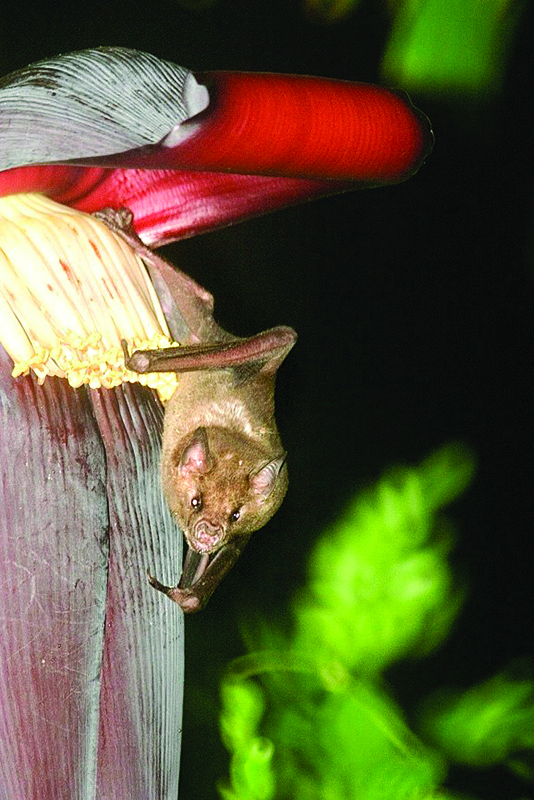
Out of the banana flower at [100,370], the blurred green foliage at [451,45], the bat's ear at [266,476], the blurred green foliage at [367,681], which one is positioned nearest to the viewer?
the banana flower at [100,370]

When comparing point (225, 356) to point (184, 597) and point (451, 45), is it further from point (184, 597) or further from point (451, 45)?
point (451, 45)

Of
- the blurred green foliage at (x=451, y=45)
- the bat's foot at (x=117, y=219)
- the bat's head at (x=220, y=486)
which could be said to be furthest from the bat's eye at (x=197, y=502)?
the blurred green foliage at (x=451, y=45)

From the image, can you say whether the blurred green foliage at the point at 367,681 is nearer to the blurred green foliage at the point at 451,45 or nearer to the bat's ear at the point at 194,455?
the blurred green foliage at the point at 451,45

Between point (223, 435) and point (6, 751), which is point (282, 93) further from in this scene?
point (6, 751)

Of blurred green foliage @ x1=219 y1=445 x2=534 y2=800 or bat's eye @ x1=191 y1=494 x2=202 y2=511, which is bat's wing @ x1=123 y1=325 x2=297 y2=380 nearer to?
bat's eye @ x1=191 y1=494 x2=202 y2=511

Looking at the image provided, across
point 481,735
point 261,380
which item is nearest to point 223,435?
point 261,380

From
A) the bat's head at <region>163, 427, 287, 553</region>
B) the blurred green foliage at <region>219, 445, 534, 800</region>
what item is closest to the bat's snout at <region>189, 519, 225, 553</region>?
the bat's head at <region>163, 427, 287, 553</region>
